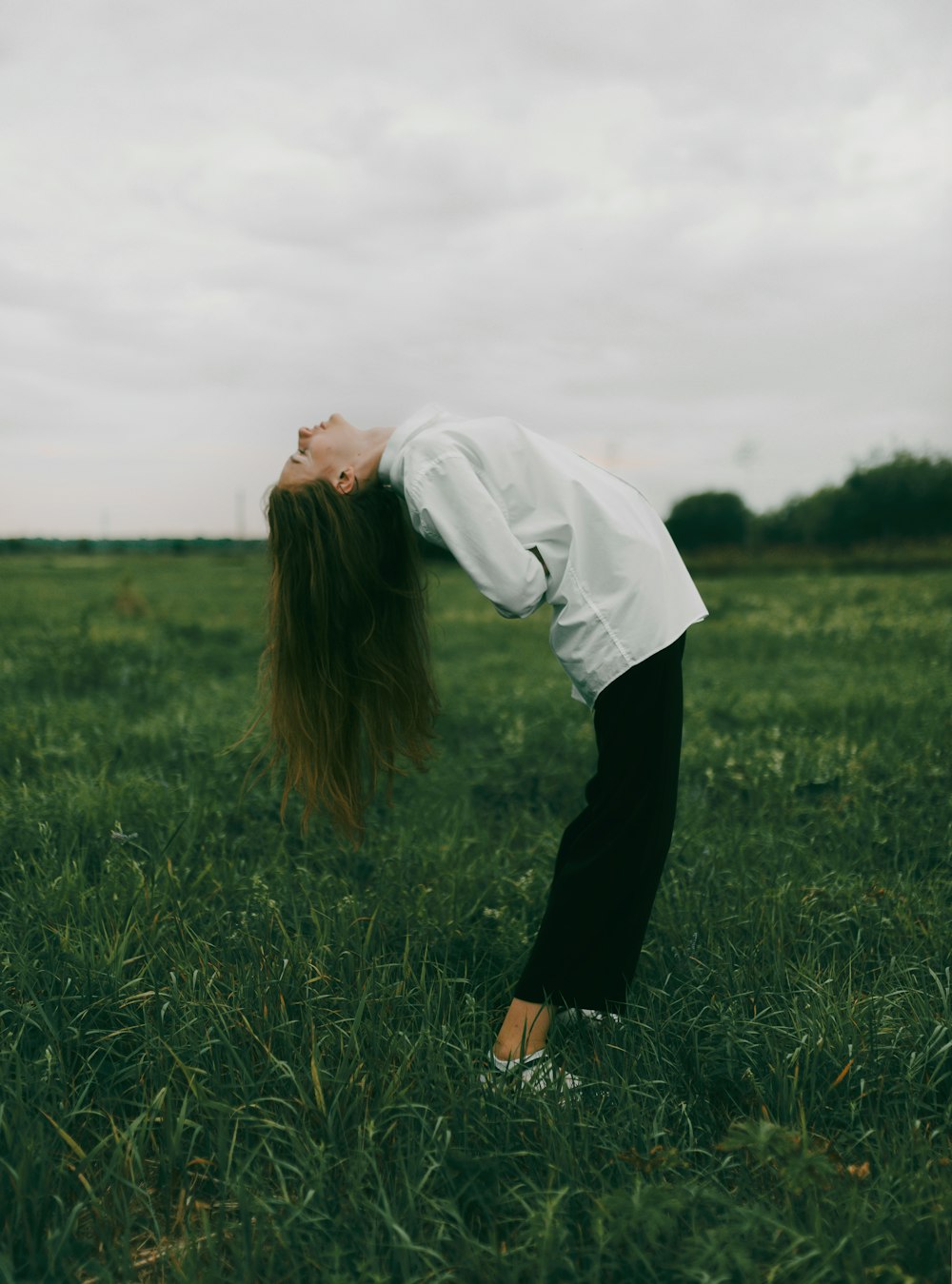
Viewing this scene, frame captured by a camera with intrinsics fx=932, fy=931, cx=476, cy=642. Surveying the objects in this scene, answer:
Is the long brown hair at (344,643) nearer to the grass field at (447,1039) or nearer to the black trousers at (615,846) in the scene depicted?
the grass field at (447,1039)

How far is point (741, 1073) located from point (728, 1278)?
670 millimetres

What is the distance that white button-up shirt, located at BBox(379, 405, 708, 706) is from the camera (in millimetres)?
2123

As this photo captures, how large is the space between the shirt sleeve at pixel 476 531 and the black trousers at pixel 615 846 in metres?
0.42

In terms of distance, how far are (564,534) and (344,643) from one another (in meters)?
0.78

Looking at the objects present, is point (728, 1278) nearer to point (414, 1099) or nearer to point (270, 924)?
point (414, 1099)

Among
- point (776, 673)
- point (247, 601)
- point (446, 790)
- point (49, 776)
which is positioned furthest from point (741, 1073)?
point (247, 601)

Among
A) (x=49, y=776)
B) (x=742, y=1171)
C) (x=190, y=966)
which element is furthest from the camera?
(x=49, y=776)

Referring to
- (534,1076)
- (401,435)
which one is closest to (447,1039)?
(534,1076)

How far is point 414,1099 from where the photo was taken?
2.11m

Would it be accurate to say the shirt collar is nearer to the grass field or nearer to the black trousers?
the black trousers

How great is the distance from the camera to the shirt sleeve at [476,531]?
2057mm

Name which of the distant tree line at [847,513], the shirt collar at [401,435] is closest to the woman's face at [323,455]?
the shirt collar at [401,435]

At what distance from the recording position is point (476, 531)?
206cm

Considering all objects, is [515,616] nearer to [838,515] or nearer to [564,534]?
[564,534]
